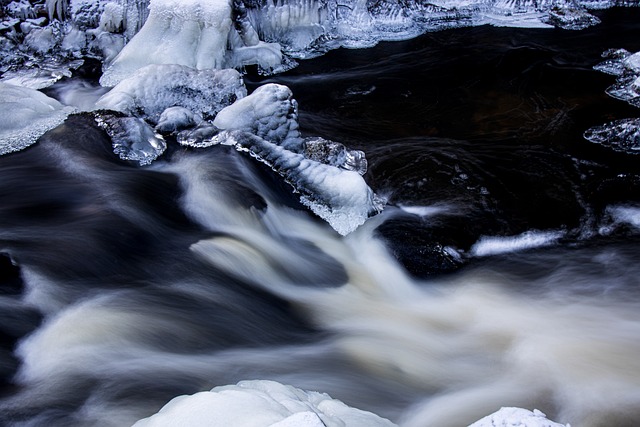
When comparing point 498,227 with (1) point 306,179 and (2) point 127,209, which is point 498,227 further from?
(2) point 127,209

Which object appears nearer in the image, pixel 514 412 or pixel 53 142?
pixel 514 412

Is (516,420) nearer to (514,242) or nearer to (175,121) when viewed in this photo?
(514,242)

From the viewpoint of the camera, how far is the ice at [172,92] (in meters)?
5.77

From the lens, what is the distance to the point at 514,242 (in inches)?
179

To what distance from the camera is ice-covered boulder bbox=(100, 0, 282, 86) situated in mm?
7328

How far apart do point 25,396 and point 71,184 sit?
2.34 metres

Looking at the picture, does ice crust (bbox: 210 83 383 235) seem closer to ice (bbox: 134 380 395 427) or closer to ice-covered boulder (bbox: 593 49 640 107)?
ice (bbox: 134 380 395 427)

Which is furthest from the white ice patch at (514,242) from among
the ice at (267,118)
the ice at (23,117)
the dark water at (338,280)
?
the ice at (23,117)

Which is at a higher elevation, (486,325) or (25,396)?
(25,396)

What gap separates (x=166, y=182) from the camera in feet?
15.4

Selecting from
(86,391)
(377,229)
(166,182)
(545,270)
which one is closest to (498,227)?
(545,270)

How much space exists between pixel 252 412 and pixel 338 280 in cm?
233

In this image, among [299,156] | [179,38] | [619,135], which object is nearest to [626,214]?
[619,135]

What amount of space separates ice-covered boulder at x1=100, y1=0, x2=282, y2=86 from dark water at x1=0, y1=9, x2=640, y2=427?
2.09 meters
